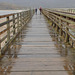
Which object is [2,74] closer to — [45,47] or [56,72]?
[56,72]

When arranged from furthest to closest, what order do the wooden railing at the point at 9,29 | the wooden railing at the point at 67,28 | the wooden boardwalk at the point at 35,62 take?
the wooden railing at the point at 67,28 → the wooden railing at the point at 9,29 → the wooden boardwalk at the point at 35,62

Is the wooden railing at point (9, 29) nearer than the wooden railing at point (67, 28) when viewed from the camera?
Yes

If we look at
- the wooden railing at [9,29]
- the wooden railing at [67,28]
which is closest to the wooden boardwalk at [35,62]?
the wooden railing at [9,29]

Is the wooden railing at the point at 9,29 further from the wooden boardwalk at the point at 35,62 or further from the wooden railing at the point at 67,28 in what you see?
the wooden railing at the point at 67,28

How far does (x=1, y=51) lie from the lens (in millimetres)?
6023

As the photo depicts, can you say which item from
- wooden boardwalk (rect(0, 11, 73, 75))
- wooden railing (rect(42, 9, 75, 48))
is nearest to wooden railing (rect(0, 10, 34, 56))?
wooden boardwalk (rect(0, 11, 73, 75))

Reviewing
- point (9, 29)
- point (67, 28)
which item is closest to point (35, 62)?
point (9, 29)

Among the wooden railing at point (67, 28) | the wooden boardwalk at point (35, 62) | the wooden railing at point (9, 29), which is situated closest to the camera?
the wooden boardwalk at point (35, 62)

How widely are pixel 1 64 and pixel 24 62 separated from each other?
67 cm

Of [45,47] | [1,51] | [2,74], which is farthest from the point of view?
[45,47]

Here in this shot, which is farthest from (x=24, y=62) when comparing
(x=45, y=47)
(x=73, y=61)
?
(x=45, y=47)

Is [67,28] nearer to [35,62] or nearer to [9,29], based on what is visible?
[9,29]

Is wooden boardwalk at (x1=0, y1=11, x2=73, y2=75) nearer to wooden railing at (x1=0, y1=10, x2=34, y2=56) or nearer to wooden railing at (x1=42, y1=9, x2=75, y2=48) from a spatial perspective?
wooden railing at (x1=0, y1=10, x2=34, y2=56)

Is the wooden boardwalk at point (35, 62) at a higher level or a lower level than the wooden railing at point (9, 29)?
lower
